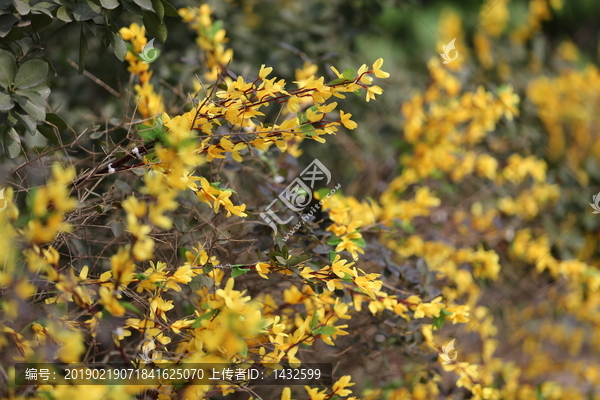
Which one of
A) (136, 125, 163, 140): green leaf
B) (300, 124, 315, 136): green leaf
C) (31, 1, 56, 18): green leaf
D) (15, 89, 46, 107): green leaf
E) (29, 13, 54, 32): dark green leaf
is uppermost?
(31, 1, 56, 18): green leaf

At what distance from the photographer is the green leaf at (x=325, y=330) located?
36.9 inches

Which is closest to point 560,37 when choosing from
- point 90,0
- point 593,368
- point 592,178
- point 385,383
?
point 592,178

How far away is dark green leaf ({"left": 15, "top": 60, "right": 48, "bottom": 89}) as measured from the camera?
37.1 inches

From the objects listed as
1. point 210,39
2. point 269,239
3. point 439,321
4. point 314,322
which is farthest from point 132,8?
point 439,321

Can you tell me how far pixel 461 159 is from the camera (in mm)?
1956

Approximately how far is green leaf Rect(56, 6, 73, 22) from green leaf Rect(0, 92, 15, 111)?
18cm

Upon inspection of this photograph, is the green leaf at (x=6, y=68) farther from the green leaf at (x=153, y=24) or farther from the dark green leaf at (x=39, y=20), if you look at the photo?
the green leaf at (x=153, y=24)

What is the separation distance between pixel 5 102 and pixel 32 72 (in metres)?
0.08

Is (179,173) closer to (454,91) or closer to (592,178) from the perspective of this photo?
(454,91)

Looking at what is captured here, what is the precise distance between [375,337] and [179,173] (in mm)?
745

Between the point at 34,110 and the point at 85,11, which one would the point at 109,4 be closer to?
the point at 85,11

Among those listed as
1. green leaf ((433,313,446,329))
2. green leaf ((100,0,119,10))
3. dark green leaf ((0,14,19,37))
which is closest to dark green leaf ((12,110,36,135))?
dark green leaf ((0,14,19,37))

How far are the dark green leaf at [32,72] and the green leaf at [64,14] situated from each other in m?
0.09

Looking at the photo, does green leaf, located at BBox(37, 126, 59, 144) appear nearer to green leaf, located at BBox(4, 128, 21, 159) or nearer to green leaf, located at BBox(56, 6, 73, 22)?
green leaf, located at BBox(4, 128, 21, 159)
